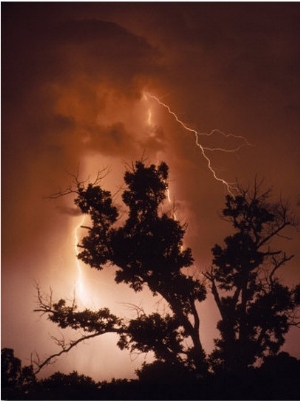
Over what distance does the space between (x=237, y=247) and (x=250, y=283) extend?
6.94 feet

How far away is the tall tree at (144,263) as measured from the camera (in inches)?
677

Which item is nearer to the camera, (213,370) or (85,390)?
(85,390)

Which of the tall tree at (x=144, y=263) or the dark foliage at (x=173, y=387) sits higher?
the tall tree at (x=144, y=263)

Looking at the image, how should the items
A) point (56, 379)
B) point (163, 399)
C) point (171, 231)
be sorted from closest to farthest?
point (163, 399)
point (56, 379)
point (171, 231)

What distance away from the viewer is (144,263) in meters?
17.8

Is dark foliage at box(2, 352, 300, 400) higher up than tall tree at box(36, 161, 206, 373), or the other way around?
tall tree at box(36, 161, 206, 373)

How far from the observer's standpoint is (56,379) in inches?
672

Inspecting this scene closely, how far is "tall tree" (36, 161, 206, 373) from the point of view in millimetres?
17203

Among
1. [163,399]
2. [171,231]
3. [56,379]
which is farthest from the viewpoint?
[171,231]

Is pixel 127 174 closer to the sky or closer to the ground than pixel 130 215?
closer to the sky

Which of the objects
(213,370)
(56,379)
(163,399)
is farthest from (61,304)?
(213,370)

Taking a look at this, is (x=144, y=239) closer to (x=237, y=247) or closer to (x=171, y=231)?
(x=171, y=231)

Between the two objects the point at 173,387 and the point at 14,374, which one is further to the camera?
the point at 14,374

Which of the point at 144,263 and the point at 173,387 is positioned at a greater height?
the point at 144,263
